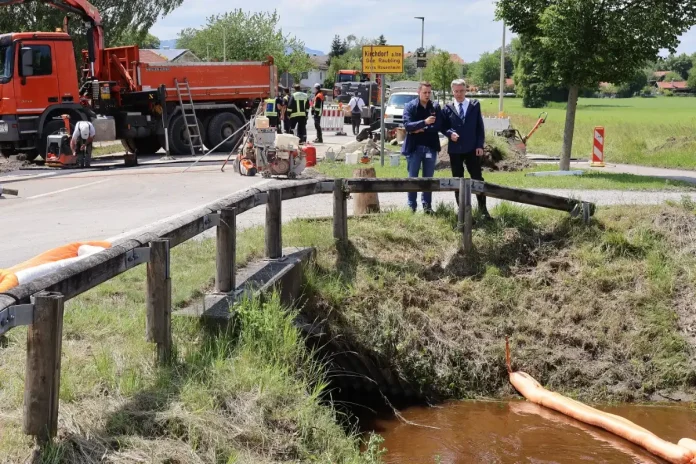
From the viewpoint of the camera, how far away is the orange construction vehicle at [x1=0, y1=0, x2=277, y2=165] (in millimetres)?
20250

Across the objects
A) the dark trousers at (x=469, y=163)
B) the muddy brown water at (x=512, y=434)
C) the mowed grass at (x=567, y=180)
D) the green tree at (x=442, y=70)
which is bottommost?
the muddy brown water at (x=512, y=434)

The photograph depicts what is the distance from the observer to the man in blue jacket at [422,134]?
1065 centimetres

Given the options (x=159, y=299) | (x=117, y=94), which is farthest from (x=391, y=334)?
(x=117, y=94)

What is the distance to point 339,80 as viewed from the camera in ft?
228

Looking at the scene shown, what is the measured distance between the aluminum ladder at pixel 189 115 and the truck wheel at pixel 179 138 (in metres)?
0.17

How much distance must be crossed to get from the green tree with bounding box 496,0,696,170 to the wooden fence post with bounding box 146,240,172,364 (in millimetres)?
13270

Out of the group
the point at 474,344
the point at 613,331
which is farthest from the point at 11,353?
the point at 613,331

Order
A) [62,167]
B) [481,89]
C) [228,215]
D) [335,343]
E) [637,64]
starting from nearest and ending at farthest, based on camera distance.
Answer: [228,215], [335,343], [637,64], [62,167], [481,89]

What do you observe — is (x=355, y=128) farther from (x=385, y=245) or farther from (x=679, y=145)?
(x=385, y=245)

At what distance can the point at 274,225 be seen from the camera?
26.7 feet

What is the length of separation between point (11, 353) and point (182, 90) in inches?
745

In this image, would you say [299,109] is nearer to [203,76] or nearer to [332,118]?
[203,76]

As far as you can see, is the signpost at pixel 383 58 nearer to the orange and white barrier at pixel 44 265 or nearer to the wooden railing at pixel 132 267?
the wooden railing at pixel 132 267

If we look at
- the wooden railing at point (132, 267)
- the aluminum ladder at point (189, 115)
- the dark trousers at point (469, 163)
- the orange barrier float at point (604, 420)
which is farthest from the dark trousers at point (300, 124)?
the orange barrier float at point (604, 420)
